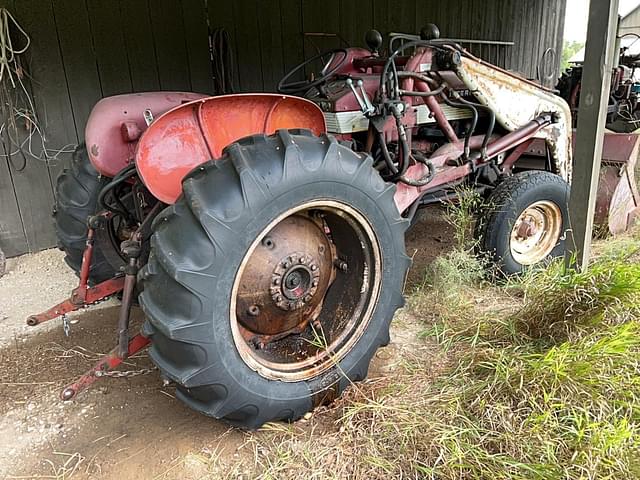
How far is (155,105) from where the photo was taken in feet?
6.98

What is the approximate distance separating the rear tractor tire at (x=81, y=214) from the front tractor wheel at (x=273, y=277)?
0.94 metres

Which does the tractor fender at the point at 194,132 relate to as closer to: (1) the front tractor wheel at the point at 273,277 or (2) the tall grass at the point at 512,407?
(1) the front tractor wheel at the point at 273,277

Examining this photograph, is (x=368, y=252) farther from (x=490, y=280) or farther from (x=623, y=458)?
(x=490, y=280)

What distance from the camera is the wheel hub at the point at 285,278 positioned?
185 cm

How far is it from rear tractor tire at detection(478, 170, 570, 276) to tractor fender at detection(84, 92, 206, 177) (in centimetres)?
189

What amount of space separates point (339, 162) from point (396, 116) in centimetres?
74

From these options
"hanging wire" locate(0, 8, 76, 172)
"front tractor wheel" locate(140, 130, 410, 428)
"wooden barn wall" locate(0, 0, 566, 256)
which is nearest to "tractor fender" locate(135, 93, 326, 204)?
"front tractor wheel" locate(140, 130, 410, 428)

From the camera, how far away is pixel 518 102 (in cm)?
303

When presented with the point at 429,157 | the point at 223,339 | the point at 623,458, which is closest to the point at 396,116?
the point at 429,157

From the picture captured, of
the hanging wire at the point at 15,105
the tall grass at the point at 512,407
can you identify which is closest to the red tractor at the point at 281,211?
the tall grass at the point at 512,407

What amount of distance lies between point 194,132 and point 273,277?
60cm

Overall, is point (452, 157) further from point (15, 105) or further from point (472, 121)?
point (15, 105)

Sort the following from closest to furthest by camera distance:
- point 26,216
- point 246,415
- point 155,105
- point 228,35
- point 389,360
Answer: point 246,415 → point 155,105 → point 389,360 → point 26,216 → point 228,35

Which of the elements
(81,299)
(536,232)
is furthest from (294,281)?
(536,232)
